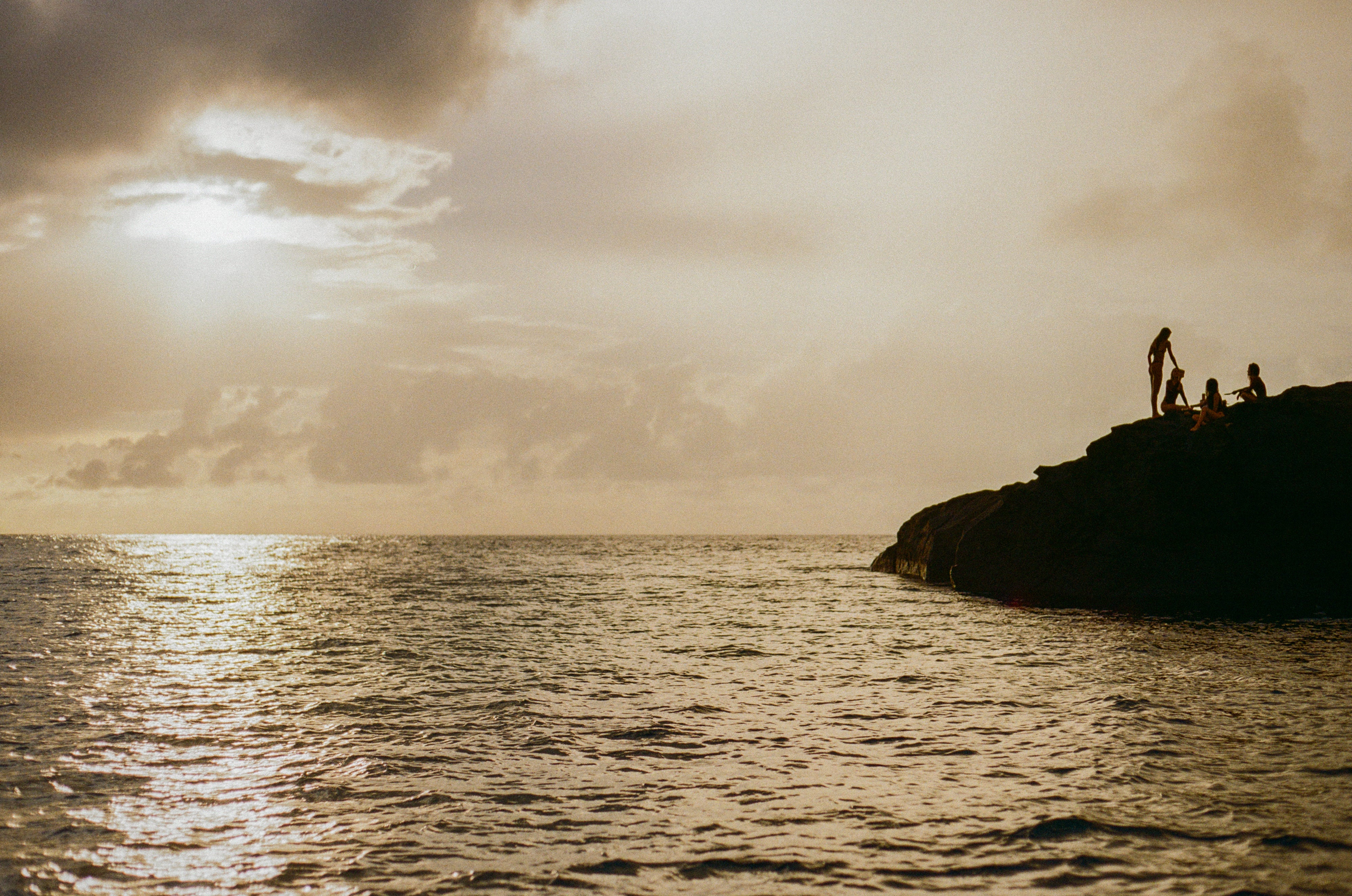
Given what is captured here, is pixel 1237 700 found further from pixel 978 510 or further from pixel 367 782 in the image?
pixel 978 510

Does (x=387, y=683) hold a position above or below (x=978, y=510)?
below

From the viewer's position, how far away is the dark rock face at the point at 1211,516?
97.3 ft

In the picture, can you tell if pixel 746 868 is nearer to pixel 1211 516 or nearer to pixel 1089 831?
pixel 1089 831

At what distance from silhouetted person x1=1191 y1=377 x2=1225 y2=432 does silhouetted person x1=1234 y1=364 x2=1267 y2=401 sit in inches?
42.5

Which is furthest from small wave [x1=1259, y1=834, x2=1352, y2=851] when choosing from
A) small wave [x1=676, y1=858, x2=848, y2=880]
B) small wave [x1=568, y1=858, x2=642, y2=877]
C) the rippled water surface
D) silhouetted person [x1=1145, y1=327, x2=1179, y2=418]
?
silhouetted person [x1=1145, y1=327, x2=1179, y2=418]

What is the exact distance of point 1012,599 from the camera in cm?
3581

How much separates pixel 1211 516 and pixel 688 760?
26085 mm

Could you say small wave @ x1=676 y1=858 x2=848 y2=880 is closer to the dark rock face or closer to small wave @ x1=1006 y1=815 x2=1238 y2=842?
small wave @ x1=1006 y1=815 x2=1238 y2=842

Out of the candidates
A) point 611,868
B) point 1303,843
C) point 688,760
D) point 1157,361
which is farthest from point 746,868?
point 1157,361

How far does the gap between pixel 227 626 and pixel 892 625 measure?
2343 centimetres

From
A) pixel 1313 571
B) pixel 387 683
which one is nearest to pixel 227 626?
pixel 387 683

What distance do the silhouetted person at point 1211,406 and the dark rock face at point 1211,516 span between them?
358 mm

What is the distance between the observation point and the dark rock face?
29656 mm

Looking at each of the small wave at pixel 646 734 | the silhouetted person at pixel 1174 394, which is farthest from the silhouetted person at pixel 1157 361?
the small wave at pixel 646 734
